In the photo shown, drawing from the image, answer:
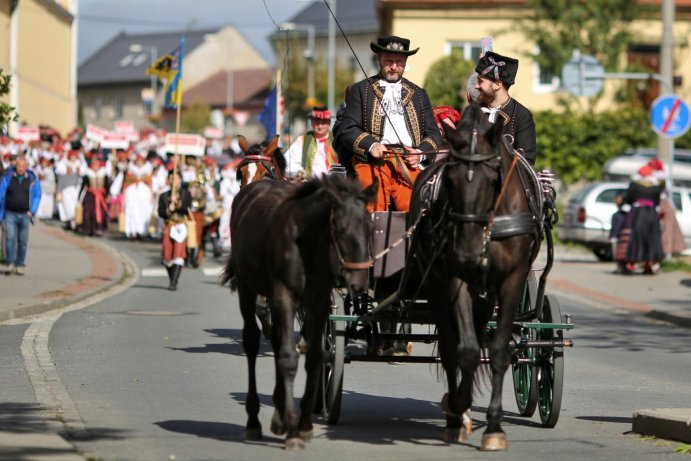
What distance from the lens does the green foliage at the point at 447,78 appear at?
4752 cm

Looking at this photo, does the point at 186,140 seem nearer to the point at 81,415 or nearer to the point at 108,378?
the point at 108,378

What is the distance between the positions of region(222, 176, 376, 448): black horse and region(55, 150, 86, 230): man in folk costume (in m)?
29.6

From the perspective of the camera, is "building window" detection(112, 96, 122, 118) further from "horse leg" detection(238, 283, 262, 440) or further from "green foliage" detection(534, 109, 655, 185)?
"horse leg" detection(238, 283, 262, 440)

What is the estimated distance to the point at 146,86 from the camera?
130750 millimetres

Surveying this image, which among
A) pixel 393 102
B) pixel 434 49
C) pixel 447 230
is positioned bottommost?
pixel 447 230

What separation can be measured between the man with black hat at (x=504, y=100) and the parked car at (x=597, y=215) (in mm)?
21374

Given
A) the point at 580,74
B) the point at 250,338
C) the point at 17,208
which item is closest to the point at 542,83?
the point at 580,74

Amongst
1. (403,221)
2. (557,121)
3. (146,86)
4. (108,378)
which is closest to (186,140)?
(557,121)

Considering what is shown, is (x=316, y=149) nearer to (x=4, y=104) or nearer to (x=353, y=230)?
(x=4, y=104)

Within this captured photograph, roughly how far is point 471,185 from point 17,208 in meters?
16.4

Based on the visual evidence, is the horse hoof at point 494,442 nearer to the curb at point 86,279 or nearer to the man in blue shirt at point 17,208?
the curb at point 86,279

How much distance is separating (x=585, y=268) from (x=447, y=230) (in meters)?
20.9

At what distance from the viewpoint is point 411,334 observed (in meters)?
9.91

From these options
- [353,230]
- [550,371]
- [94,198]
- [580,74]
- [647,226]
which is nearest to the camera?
[353,230]
